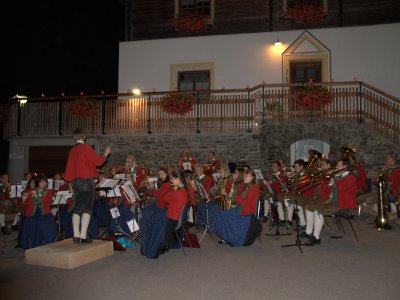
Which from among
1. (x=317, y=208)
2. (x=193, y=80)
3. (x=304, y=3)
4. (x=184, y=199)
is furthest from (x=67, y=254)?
(x=304, y=3)

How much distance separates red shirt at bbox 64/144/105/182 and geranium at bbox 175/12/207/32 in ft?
36.9

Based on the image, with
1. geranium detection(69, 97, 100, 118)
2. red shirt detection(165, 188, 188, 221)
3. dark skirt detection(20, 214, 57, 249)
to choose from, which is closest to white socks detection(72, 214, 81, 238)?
dark skirt detection(20, 214, 57, 249)

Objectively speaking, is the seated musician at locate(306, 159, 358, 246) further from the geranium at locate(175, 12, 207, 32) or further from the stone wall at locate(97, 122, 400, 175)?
the geranium at locate(175, 12, 207, 32)

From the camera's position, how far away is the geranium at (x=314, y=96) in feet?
41.8

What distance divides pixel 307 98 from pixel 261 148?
7.57 feet

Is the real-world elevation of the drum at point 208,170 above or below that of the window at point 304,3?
below

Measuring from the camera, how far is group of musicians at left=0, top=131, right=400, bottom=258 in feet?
21.5

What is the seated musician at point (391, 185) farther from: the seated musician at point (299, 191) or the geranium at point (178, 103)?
the geranium at point (178, 103)

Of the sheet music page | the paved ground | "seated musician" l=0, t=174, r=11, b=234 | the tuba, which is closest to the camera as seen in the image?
the paved ground

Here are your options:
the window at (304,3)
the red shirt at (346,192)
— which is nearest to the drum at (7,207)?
the red shirt at (346,192)

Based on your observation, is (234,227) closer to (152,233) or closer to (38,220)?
(152,233)

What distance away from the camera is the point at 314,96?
1274 cm

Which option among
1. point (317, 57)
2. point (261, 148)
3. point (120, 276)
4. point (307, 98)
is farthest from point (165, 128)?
point (120, 276)

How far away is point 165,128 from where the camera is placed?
47.4ft
